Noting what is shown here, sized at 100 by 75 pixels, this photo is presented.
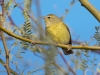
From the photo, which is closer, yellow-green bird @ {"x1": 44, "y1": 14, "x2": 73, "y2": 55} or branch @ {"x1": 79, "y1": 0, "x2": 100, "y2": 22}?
branch @ {"x1": 79, "y1": 0, "x2": 100, "y2": 22}

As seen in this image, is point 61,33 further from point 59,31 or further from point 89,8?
point 89,8

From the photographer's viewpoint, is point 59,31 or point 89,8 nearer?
point 89,8

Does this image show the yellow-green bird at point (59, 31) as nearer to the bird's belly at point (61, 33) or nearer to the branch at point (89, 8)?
the bird's belly at point (61, 33)

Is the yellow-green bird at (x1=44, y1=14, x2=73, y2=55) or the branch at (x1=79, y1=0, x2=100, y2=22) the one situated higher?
the branch at (x1=79, y1=0, x2=100, y2=22)

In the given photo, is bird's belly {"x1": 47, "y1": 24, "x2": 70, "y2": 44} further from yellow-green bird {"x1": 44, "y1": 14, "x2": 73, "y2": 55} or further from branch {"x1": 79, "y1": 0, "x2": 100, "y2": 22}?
branch {"x1": 79, "y1": 0, "x2": 100, "y2": 22}

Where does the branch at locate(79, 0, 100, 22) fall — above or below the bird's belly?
above

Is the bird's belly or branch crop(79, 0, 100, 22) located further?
the bird's belly

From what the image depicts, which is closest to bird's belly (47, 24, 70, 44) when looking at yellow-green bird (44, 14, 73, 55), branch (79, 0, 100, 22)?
yellow-green bird (44, 14, 73, 55)

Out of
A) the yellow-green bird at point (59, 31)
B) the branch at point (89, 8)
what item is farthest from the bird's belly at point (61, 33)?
the branch at point (89, 8)

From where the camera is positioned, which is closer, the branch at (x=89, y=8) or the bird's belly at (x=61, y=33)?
the branch at (x=89, y=8)

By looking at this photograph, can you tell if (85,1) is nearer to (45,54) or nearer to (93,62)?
(93,62)

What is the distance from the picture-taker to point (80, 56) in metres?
0.71

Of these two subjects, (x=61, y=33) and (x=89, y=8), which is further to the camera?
(x=61, y=33)

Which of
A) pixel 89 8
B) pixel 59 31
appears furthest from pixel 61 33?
pixel 89 8
